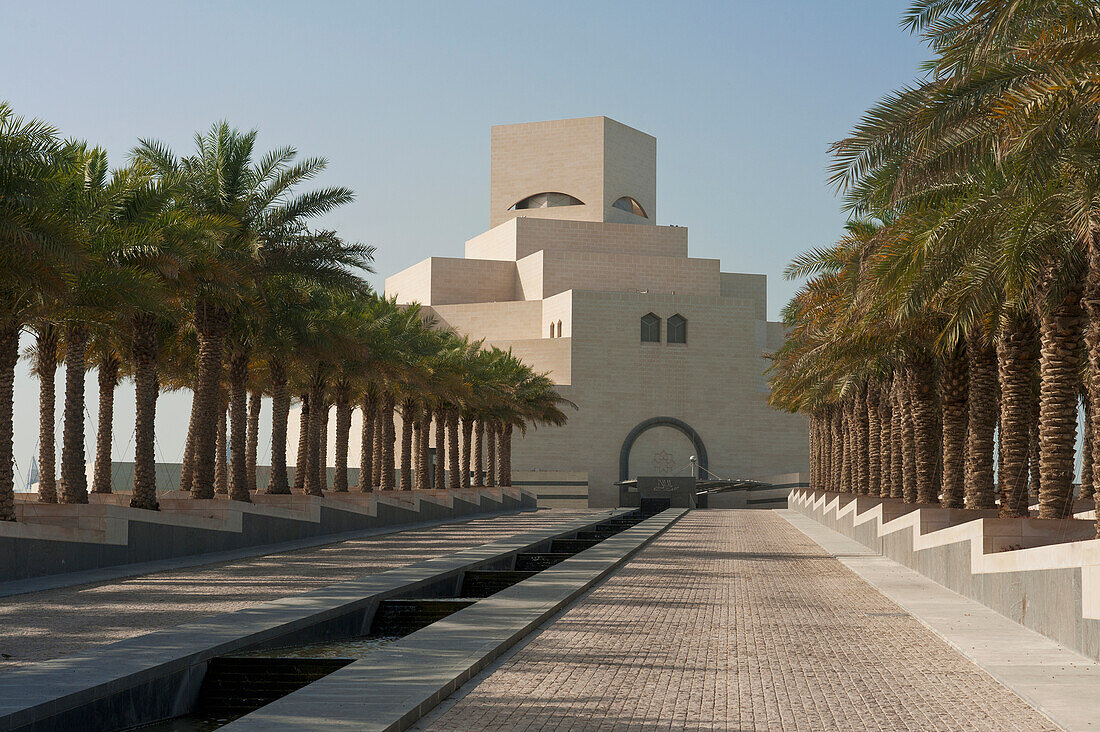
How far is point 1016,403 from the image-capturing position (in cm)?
1559

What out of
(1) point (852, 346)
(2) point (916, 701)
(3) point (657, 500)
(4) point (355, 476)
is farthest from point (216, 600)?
(4) point (355, 476)

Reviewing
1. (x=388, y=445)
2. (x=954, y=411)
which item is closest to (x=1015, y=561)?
(x=954, y=411)

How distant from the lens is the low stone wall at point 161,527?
16.1 metres

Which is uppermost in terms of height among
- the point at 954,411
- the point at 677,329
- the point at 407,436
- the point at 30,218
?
the point at 677,329

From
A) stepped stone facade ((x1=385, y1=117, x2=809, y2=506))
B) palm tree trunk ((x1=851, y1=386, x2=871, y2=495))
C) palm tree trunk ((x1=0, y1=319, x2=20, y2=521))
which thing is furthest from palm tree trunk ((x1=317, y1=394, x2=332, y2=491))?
stepped stone facade ((x1=385, y1=117, x2=809, y2=506))

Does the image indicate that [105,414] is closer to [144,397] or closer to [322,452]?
[144,397]

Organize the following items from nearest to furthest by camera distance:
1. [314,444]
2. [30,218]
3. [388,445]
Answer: [30,218]
[314,444]
[388,445]

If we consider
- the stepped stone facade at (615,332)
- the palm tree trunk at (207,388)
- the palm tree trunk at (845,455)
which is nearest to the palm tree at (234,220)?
the palm tree trunk at (207,388)

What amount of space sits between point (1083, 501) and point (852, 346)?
7.65 m

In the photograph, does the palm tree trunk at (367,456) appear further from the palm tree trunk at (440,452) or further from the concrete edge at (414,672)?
the concrete edge at (414,672)

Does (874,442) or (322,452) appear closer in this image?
(874,442)

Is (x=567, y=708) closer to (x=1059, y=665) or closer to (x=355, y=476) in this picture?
(x=1059, y=665)

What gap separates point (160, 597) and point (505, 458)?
156ft

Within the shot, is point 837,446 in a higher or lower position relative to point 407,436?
lower
